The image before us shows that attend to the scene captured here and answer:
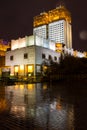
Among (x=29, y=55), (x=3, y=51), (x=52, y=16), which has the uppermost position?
(x=52, y=16)

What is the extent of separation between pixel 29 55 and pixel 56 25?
263 feet

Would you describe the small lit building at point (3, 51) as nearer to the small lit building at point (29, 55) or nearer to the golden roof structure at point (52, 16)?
the small lit building at point (29, 55)

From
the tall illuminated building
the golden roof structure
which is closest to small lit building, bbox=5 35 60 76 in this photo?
the tall illuminated building

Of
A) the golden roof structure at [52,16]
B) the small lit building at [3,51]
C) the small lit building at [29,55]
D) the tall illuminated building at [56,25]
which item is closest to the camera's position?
the small lit building at [29,55]

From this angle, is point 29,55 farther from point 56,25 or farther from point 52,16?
point 52,16

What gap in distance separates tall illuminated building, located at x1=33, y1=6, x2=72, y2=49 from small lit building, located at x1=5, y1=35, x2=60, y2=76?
60.1 m

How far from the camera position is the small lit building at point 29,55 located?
170 ft

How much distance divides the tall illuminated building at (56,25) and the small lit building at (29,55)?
60128 millimetres

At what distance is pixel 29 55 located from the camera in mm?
52875

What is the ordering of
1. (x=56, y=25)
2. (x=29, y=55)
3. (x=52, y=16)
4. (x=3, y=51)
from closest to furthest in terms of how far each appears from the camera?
(x=29, y=55)
(x=3, y=51)
(x=56, y=25)
(x=52, y=16)

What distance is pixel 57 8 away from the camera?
426 ft

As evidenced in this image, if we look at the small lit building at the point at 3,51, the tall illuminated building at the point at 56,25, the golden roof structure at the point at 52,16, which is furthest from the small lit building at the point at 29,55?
the golden roof structure at the point at 52,16

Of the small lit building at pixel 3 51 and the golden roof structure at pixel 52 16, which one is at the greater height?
the golden roof structure at pixel 52 16

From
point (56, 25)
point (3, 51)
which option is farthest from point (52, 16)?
point (3, 51)
